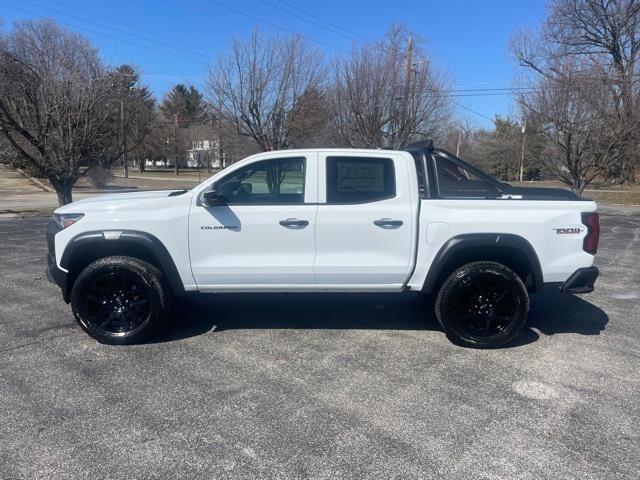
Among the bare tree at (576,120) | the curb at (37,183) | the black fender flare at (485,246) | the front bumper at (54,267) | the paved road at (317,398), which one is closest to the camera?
the paved road at (317,398)

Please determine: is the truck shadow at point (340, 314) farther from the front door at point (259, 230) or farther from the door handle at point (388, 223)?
the door handle at point (388, 223)

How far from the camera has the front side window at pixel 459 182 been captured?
16.4ft

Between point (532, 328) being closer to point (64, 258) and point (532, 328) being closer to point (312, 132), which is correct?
point (64, 258)

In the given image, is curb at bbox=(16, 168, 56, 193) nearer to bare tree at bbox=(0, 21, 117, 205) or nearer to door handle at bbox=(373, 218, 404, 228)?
bare tree at bbox=(0, 21, 117, 205)

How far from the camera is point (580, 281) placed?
4645 mm

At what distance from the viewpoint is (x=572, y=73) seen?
16.3 meters

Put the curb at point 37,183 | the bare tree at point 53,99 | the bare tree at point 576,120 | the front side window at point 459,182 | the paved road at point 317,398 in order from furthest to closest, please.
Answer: the curb at point 37,183
the bare tree at point 576,120
the bare tree at point 53,99
the front side window at point 459,182
the paved road at point 317,398

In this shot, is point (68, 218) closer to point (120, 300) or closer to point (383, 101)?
point (120, 300)

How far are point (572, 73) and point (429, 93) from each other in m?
4.58

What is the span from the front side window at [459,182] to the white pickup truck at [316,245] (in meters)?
0.24

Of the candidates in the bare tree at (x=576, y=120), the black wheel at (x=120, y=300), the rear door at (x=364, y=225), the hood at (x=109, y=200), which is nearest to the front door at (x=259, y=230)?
the rear door at (x=364, y=225)

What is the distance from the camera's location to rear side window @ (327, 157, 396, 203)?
15.7ft

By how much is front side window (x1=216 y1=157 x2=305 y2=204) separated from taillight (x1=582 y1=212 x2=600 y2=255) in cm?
259

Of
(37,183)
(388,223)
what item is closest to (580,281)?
(388,223)
